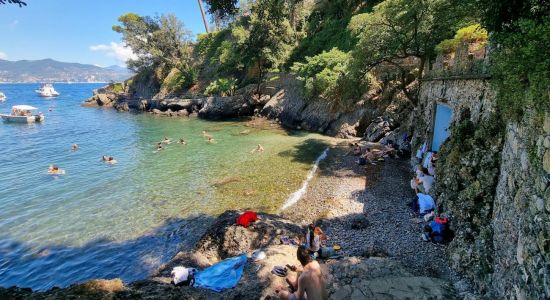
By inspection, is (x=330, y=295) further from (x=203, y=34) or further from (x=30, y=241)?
(x=203, y=34)

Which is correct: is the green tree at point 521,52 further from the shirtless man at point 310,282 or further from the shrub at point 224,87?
the shrub at point 224,87

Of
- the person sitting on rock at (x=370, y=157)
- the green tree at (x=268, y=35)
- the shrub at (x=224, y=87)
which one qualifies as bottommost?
the person sitting on rock at (x=370, y=157)

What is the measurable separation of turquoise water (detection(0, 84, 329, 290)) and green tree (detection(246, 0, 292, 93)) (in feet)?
42.6

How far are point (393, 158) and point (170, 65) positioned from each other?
171ft

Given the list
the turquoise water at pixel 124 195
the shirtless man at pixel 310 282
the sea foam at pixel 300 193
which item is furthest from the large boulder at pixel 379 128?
the shirtless man at pixel 310 282

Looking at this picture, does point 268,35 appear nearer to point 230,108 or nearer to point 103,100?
point 230,108

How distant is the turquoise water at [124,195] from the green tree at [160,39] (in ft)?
101

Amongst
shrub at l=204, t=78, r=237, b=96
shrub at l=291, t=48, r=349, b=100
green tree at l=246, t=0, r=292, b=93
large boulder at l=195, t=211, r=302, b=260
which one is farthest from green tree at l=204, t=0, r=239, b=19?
shrub at l=204, t=78, r=237, b=96

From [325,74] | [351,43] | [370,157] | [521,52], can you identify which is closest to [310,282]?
[521,52]

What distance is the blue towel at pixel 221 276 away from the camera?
803 cm

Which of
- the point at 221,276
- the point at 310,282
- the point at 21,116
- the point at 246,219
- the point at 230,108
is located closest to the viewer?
the point at 310,282

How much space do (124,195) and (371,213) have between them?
12.7 m

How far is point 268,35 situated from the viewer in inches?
1537

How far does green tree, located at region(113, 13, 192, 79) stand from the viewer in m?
56.8
